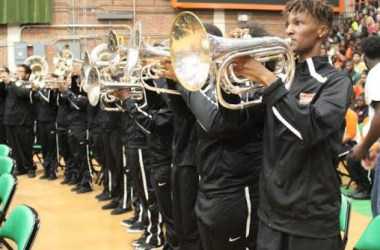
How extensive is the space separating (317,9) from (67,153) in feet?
18.9

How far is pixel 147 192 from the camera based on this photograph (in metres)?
4.46

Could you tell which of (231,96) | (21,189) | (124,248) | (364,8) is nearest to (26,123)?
(21,189)

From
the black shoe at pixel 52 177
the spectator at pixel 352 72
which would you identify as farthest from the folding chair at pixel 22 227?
the spectator at pixel 352 72

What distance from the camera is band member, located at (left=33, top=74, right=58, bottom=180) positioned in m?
7.48

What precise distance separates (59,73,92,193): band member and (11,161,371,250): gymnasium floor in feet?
0.67

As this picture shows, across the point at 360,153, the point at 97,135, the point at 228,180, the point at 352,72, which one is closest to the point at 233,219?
the point at 228,180

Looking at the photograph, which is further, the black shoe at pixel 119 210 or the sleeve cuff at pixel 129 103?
the black shoe at pixel 119 210

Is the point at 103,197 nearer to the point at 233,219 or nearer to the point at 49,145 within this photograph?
the point at 49,145

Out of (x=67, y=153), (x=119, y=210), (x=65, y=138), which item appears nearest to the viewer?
(x=119, y=210)

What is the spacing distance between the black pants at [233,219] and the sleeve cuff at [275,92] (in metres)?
0.84


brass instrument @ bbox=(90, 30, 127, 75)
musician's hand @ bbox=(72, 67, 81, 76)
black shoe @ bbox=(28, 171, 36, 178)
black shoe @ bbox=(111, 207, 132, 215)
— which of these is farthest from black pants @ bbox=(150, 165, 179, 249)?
black shoe @ bbox=(28, 171, 36, 178)

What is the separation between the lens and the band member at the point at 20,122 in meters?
7.82

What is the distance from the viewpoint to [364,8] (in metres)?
14.1

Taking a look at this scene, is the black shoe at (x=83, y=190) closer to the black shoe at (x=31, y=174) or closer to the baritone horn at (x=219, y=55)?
the black shoe at (x=31, y=174)
